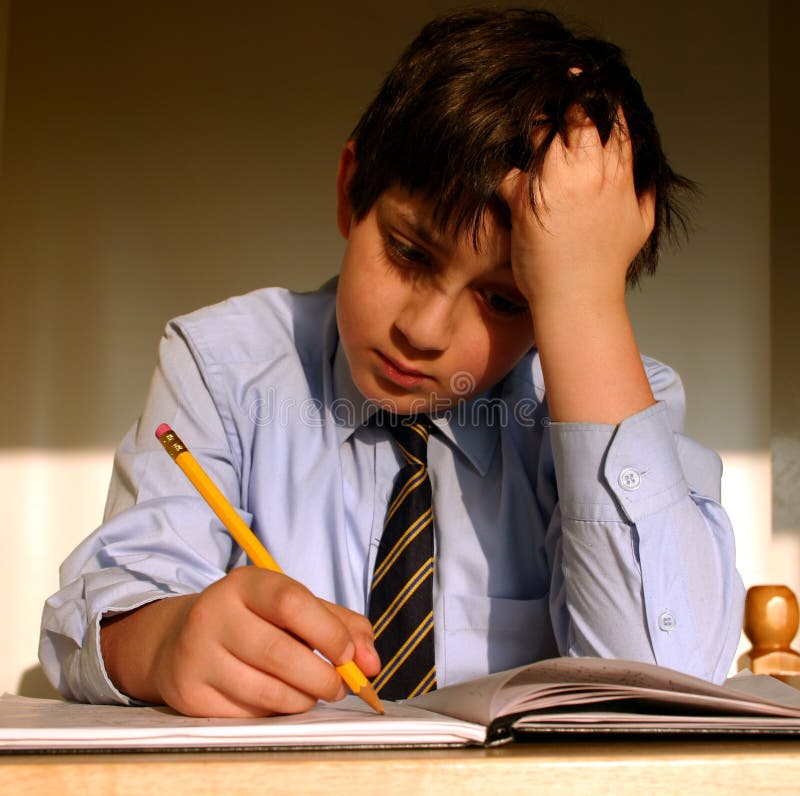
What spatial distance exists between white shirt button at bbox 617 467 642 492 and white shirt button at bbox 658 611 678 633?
0.11 m

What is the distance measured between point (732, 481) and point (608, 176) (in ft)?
3.44

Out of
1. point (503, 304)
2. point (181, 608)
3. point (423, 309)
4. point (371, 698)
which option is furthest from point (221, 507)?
point (503, 304)

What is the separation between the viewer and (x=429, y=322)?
862mm

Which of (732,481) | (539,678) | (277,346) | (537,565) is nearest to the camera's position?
(539,678)

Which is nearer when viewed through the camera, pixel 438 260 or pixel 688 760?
pixel 688 760

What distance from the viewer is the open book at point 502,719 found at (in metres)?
0.43

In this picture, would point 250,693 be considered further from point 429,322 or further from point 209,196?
point 209,196

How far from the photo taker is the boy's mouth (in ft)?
3.04

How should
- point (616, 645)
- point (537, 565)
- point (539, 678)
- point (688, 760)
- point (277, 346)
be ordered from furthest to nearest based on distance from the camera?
point (277, 346) < point (537, 565) < point (616, 645) < point (539, 678) < point (688, 760)

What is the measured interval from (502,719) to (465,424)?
67 centimetres

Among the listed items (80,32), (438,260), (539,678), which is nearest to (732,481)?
(438,260)

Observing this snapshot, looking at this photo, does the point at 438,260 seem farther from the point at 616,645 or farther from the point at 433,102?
the point at 616,645

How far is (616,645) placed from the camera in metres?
0.84

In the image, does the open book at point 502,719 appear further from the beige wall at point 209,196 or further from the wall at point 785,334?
the wall at point 785,334
